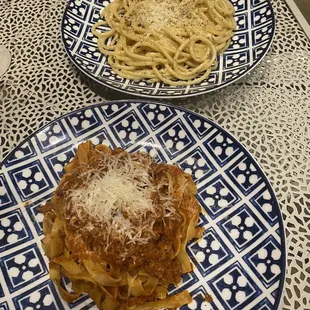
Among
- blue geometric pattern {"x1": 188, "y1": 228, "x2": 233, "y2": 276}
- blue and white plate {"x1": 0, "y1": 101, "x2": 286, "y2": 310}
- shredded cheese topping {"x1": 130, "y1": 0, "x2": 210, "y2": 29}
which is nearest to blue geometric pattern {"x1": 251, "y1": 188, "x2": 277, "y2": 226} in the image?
blue and white plate {"x1": 0, "y1": 101, "x2": 286, "y2": 310}

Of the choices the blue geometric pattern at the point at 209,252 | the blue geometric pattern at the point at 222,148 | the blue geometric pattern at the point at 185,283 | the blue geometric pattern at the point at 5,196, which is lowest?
the blue geometric pattern at the point at 185,283

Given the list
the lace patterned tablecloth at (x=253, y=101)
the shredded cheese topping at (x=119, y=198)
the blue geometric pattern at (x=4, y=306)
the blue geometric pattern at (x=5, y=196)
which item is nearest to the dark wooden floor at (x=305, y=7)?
the lace patterned tablecloth at (x=253, y=101)

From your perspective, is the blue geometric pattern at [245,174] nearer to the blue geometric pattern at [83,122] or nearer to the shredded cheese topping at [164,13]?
the blue geometric pattern at [83,122]

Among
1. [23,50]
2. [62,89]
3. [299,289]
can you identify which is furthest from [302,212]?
[23,50]

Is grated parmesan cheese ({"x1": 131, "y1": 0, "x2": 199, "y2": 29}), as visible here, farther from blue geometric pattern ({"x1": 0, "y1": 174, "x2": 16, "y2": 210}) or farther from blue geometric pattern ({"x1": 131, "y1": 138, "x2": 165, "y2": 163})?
blue geometric pattern ({"x1": 0, "y1": 174, "x2": 16, "y2": 210})

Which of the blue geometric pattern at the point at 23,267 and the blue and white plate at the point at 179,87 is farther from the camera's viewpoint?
the blue and white plate at the point at 179,87

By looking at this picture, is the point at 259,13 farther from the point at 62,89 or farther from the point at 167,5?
the point at 62,89
